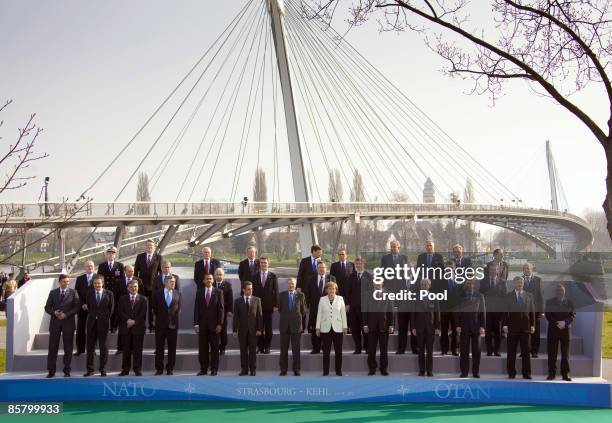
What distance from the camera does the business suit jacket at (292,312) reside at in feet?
29.4

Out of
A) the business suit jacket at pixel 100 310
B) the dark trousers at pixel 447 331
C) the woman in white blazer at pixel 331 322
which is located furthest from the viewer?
the dark trousers at pixel 447 331

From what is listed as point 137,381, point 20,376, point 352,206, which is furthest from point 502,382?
point 352,206

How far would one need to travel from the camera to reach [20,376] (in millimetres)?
8758

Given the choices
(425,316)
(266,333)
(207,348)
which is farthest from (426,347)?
(207,348)

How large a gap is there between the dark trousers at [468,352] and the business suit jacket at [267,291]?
9.13 feet

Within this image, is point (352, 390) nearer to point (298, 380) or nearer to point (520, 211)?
point (298, 380)

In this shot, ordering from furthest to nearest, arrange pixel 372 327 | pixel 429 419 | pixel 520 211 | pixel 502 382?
pixel 520 211
pixel 372 327
pixel 502 382
pixel 429 419

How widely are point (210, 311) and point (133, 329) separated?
107cm

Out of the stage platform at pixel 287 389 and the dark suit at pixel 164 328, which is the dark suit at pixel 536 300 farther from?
the dark suit at pixel 164 328

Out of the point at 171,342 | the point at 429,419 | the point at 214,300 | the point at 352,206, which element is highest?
the point at 352,206

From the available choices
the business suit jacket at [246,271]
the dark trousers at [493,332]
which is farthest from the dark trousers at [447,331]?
the business suit jacket at [246,271]

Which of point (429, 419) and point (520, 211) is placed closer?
point (429, 419)

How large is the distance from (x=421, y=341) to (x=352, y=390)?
1191mm

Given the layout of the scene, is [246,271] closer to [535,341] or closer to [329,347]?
[329,347]
